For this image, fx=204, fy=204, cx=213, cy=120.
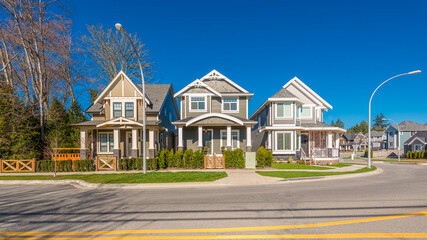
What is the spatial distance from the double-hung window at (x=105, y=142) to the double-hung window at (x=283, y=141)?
18181 millimetres

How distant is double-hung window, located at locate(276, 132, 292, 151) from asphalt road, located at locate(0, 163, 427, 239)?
13342mm

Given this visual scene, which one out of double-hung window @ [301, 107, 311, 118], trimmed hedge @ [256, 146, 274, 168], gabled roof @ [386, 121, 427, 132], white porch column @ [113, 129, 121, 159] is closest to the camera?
trimmed hedge @ [256, 146, 274, 168]

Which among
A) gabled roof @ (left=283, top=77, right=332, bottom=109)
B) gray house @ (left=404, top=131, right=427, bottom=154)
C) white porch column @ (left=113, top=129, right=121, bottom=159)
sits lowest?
gray house @ (left=404, top=131, right=427, bottom=154)

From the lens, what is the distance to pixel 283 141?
22438mm

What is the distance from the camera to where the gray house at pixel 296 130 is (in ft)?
73.4

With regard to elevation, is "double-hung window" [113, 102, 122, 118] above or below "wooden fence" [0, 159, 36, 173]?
above

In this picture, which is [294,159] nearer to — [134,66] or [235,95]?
[235,95]

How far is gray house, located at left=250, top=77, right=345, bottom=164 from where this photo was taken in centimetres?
2236

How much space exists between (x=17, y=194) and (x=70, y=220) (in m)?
6.32

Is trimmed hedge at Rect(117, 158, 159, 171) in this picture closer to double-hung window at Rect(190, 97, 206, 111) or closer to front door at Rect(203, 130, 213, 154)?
front door at Rect(203, 130, 213, 154)

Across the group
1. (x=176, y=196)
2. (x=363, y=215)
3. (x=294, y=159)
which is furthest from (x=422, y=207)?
(x=294, y=159)

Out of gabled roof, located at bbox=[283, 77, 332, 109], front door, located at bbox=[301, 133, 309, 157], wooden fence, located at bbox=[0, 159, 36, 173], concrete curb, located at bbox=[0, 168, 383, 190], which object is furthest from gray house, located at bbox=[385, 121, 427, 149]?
wooden fence, located at bbox=[0, 159, 36, 173]

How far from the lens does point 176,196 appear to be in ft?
28.0

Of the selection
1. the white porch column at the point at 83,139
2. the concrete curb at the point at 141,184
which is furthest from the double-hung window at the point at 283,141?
the white porch column at the point at 83,139
